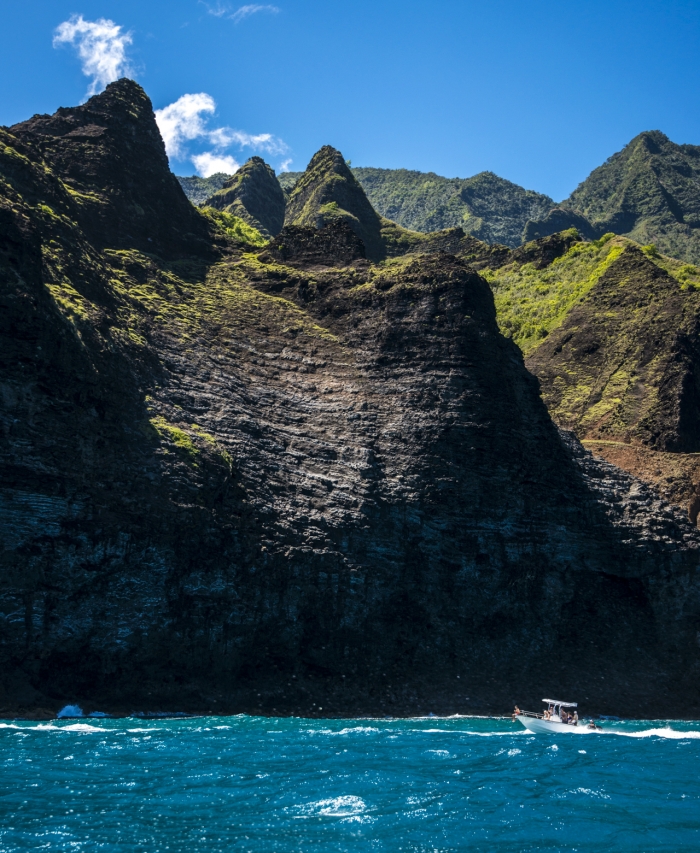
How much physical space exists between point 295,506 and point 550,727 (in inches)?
620

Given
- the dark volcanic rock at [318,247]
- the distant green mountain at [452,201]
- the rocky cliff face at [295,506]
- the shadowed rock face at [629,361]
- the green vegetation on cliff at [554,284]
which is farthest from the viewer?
the distant green mountain at [452,201]

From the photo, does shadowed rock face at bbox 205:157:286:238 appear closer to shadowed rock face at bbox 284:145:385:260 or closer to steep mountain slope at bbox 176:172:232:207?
shadowed rock face at bbox 284:145:385:260

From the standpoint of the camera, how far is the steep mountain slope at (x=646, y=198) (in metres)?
155

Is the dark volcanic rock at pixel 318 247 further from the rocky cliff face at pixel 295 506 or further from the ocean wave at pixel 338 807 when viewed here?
the ocean wave at pixel 338 807

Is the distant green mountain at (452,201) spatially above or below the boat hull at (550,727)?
above

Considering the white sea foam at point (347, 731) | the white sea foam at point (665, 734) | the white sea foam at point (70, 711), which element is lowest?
the white sea foam at point (665, 734)

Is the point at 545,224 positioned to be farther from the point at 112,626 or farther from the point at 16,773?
the point at 16,773

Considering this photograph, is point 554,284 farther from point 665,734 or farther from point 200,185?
point 200,185

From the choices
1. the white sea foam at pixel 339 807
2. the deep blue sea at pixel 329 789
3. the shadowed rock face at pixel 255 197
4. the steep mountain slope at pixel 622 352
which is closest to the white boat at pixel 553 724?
the deep blue sea at pixel 329 789

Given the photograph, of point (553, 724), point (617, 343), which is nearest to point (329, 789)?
point (553, 724)

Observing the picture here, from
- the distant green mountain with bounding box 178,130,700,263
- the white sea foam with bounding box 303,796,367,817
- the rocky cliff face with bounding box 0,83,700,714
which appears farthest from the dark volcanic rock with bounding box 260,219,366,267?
the distant green mountain with bounding box 178,130,700,263

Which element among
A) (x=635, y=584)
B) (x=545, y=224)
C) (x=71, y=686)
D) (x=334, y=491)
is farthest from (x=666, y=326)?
(x=545, y=224)

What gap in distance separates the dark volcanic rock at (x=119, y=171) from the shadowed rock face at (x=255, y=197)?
46198 millimetres

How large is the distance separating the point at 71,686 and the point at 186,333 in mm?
22283
